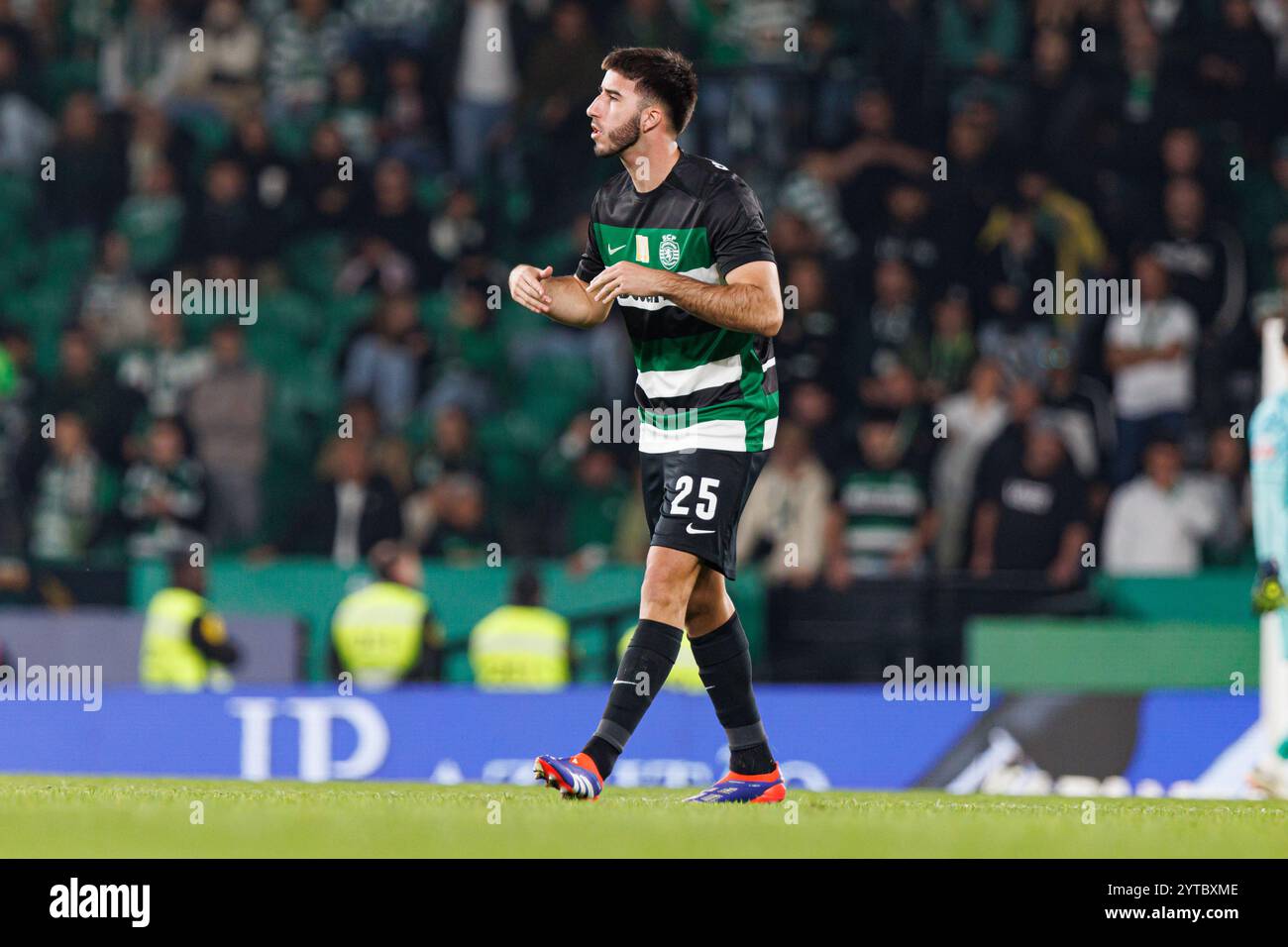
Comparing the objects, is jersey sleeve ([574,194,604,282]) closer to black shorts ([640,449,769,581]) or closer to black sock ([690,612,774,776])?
black shorts ([640,449,769,581])

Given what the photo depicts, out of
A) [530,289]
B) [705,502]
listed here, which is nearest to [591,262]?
[530,289]

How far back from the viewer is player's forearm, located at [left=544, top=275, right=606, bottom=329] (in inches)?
282

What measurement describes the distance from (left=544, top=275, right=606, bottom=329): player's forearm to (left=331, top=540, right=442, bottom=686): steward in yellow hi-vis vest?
A: 6.62 meters

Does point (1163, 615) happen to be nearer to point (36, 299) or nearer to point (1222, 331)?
point (1222, 331)

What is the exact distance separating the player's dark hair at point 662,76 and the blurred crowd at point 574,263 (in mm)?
6731

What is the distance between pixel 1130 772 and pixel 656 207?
651 cm

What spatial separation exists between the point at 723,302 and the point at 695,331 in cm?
36

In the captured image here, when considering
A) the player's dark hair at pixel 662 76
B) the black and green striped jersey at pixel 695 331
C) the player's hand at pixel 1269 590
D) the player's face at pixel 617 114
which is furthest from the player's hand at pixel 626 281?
the player's hand at pixel 1269 590

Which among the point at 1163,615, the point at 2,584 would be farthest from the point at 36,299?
the point at 1163,615

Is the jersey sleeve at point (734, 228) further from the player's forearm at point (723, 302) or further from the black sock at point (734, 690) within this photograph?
the black sock at point (734, 690)

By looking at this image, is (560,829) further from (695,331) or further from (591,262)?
(591,262)

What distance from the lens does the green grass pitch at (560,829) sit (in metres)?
5.73

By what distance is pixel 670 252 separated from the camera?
7.15 metres

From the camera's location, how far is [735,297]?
679 centimetres
